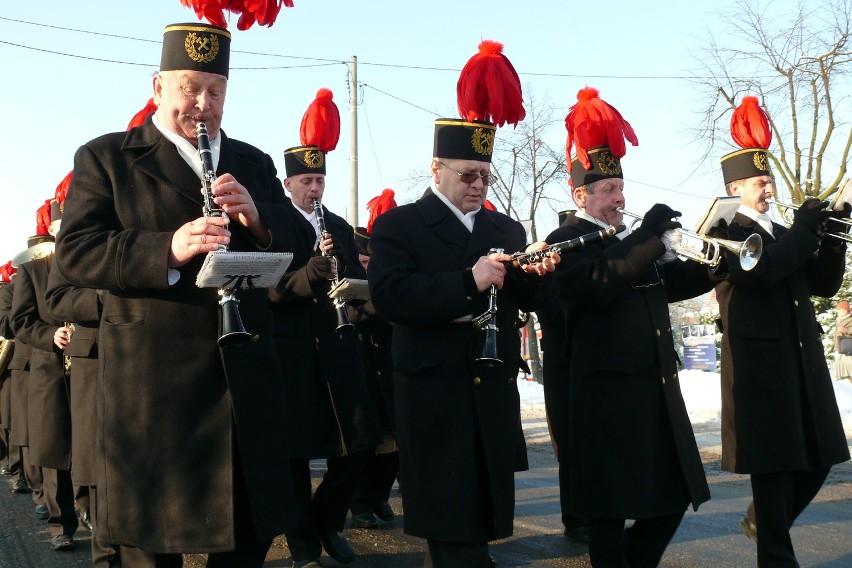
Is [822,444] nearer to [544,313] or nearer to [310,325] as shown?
[544,313]

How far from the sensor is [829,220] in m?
6.14

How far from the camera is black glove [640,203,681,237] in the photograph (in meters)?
5.33

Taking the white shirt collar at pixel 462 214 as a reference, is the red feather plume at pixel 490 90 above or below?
above

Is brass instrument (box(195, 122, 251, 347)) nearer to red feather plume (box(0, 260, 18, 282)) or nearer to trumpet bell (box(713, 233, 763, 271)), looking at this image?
trumpet bell (box(713, 233, 763, 271))

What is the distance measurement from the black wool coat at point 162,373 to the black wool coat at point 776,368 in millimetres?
3096

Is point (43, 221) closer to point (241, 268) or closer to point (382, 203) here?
point (382, 203)

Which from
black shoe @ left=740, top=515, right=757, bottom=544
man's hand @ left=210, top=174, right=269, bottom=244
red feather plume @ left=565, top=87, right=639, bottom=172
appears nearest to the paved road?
black shoe @ left=740, top=515, right=757, bottom=544

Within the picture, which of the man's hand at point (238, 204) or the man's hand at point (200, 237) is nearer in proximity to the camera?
the man's hand at point (200, 237)

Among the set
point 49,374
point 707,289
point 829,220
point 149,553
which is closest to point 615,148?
point 707,289

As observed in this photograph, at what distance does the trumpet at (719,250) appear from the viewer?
562 centimetres

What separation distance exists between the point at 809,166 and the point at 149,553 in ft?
78.6

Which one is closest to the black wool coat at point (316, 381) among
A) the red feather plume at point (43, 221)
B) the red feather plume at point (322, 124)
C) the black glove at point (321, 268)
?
the black glove at point (321, 268)

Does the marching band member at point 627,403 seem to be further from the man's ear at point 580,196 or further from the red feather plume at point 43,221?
the red feather plume at point 43,221

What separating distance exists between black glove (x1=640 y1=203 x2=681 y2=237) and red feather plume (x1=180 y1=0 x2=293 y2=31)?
2.19 meters
